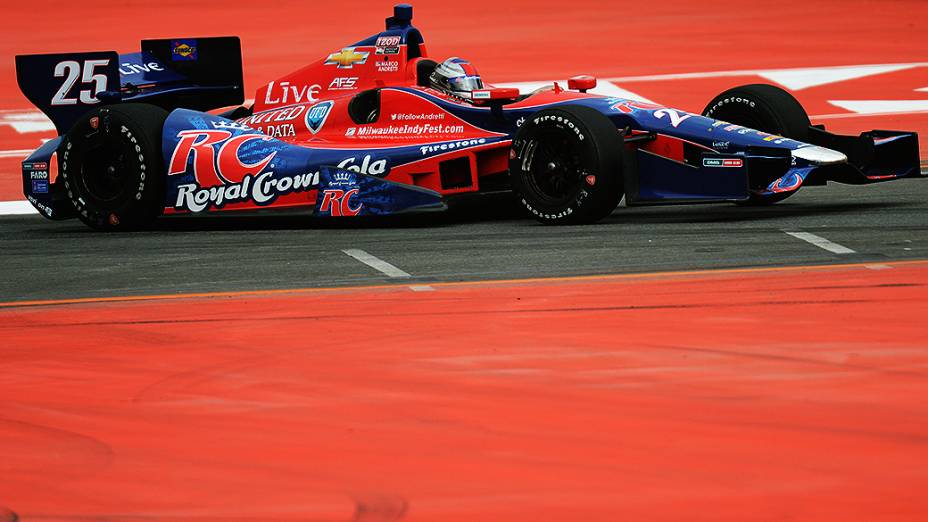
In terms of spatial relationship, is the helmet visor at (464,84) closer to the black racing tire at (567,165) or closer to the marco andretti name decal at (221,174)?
the black racing tire at (567,165)

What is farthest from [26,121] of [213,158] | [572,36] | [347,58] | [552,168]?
[552,168]

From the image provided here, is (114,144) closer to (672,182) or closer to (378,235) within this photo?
(378,235)

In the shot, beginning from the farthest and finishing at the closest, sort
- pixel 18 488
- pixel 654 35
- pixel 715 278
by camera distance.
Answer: pixel 654 35
pixel 715 278
pixel 18 488

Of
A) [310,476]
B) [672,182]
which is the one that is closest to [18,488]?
[310,476]

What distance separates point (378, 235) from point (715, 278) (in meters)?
3.26

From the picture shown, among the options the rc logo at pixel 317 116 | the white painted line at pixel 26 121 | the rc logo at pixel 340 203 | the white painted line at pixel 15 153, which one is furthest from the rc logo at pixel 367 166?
the white painted line at pixel 26 121

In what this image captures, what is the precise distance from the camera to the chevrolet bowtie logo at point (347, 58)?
13.3 meters

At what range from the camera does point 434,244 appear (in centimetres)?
1127

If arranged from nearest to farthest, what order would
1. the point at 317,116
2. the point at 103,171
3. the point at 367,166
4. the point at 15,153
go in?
the point at 367,166
the point at 103,171
the point at 317,116
the point at 15,153

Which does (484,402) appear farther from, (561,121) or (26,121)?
(26,121)

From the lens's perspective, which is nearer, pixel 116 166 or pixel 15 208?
pixel 116 166

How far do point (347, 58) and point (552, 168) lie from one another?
101 inches

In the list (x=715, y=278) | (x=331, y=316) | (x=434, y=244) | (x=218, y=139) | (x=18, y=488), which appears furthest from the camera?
(x=218, y=139)

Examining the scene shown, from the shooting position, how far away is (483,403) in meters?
6.58
